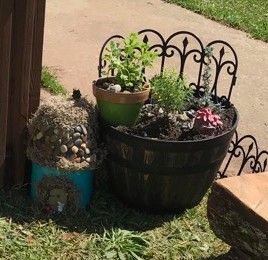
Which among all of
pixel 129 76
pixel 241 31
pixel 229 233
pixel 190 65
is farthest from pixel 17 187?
pixel 241 31

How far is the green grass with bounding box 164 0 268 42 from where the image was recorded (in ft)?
27.0

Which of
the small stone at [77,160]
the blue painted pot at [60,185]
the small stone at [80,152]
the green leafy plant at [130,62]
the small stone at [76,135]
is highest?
the green leafy plant at [130,62]

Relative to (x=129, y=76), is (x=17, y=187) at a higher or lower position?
lower

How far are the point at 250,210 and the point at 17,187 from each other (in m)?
1.48

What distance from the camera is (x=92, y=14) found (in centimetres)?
802

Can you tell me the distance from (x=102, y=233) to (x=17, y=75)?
39.0 inches

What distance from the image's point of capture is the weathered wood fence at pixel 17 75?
370cm

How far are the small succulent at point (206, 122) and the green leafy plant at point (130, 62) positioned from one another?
0.38 metres

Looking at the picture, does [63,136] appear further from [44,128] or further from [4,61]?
[4,61]

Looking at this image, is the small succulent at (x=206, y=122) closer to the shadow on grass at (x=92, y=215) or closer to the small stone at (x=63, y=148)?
the shadow on grass at (x=92, y=215)

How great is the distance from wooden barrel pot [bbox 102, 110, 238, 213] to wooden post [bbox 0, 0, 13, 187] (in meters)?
0.56

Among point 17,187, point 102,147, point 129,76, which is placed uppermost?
point 129,76

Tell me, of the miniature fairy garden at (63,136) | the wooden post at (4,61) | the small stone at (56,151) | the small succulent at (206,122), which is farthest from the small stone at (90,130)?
the small succulent at (206,122)

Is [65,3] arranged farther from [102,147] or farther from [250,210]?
[250,210]
